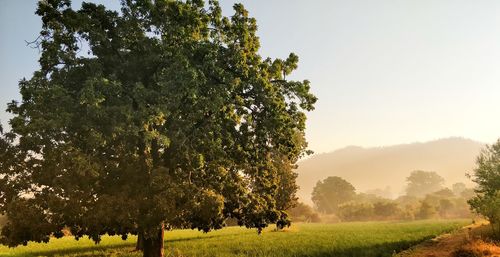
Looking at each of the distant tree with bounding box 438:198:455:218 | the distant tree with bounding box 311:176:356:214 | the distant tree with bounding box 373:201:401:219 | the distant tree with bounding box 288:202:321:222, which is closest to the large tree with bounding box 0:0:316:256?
the distant tree with bounding box 288:202:321:222

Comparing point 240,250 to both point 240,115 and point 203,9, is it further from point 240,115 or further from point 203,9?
point 203,9

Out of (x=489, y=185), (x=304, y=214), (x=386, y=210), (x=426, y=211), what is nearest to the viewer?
(x=489, y=185)

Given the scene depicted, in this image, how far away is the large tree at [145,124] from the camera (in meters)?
16.9

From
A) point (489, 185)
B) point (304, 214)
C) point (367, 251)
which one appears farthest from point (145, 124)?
point (304, 214)

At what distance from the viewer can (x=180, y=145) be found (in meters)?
19.1

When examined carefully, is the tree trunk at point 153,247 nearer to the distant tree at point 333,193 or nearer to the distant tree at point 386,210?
the distant tree at point 386,210

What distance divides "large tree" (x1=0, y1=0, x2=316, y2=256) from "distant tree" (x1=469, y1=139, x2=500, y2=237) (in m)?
14.6

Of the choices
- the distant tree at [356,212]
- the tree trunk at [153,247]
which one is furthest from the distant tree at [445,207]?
the tree trunk at [153,247]

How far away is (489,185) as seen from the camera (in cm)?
3309

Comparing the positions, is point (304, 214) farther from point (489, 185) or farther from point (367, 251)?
point (367, 251)

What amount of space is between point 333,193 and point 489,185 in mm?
129653

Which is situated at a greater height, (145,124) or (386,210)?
(145,124)

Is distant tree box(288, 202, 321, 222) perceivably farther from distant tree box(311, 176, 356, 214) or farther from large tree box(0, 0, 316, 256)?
large tree box(0, 0, 316, 256)

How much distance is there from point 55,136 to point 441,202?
391 ft
